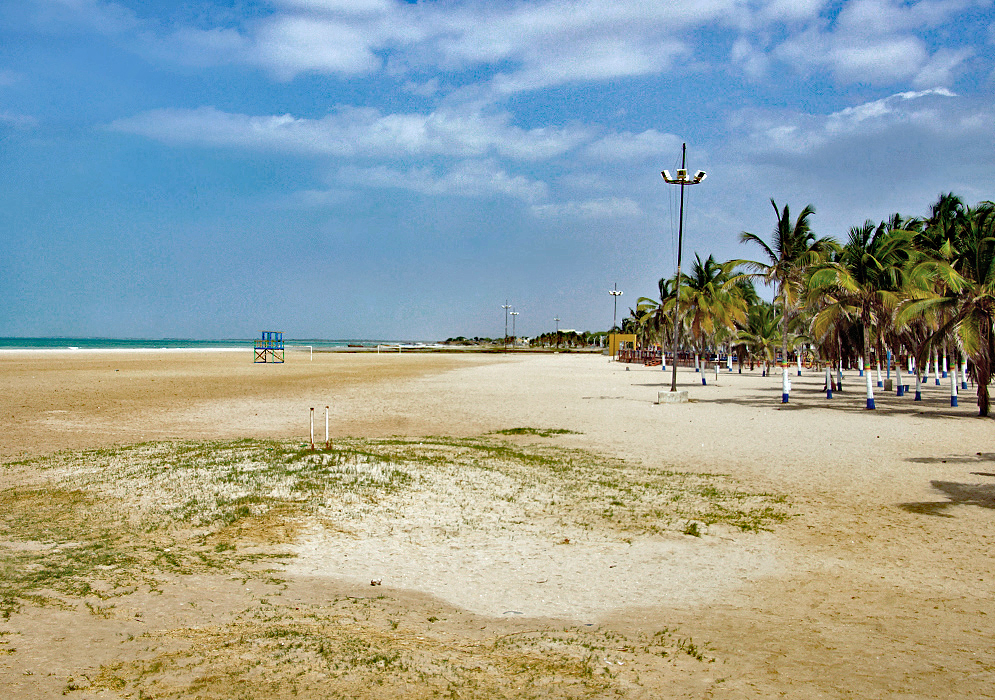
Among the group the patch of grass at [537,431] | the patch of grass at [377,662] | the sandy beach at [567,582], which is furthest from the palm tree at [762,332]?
the patch of grass at [377,662]

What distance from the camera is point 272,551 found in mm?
7391

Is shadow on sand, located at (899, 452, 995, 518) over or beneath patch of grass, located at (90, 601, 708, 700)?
beneath

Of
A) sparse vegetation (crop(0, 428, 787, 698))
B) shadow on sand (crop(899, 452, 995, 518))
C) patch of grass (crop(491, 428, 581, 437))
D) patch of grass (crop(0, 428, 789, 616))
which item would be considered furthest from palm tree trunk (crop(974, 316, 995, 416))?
sparse vegetation (crop(0, 428, 787, 698))

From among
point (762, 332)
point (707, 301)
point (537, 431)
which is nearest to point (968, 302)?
point (537, 431)

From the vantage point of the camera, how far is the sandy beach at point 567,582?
4.50 m

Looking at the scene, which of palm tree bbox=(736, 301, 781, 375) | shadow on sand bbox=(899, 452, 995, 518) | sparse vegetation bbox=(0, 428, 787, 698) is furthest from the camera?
palm tree bbox=(736, 301, 781, 375)

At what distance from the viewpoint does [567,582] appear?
6.64m

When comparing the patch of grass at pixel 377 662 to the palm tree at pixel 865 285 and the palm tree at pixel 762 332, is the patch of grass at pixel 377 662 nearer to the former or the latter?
the palm tree at pixel 865 285

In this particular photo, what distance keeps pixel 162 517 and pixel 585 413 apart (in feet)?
52.0

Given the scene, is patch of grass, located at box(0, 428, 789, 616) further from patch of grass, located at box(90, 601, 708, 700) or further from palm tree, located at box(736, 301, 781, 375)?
palm tree, located at box(736, 301, 781, 375)

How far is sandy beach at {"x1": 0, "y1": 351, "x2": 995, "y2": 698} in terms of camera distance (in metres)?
4.50

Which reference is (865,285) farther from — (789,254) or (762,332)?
(762,332)

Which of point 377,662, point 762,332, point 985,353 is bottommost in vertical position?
point 377,662

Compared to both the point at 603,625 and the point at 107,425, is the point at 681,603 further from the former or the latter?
the point at 107,425
